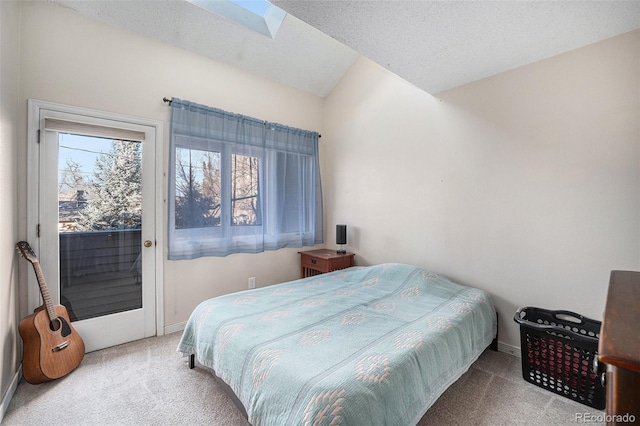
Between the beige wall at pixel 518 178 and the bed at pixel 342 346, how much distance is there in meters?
0.42

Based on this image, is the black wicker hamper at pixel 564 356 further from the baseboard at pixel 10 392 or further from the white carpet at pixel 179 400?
the baseboard at pixel 10 392

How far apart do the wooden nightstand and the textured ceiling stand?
2.01 m

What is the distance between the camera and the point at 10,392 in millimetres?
1746

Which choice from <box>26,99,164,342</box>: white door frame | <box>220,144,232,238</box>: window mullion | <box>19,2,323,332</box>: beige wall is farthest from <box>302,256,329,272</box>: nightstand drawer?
<box>26,99,164,342</box>: white door frame

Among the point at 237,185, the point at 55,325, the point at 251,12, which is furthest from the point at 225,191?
the point at 251,12

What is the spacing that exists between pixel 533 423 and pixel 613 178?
Result: 166cm

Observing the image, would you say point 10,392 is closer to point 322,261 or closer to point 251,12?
point 322,261

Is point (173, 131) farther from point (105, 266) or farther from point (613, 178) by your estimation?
point (613, 178)

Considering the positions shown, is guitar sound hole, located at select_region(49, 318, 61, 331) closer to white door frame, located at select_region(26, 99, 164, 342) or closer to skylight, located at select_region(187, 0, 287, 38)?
white door frame, located at select_region(26, 99, 164, 342)

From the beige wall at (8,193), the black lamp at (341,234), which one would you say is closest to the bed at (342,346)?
the black lamp at (341,234)

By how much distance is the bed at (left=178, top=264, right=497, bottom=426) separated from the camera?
1146 mm

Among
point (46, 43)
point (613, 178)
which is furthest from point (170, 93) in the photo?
point (613, 178)

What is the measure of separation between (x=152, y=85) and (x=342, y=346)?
2.78m

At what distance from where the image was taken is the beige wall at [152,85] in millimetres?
2139
